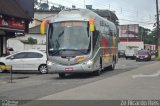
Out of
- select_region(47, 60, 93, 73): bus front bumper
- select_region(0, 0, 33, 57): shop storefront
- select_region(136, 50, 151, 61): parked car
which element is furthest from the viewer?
select_region(136, 50, 151, 61): parked car

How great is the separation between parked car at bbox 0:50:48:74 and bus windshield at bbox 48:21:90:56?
472cm

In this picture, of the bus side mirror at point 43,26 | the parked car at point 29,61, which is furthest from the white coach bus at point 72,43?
the parked car at point 29,61

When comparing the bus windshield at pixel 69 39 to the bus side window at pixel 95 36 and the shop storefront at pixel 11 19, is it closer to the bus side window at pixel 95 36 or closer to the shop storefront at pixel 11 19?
the bus side window at pixel 95 36

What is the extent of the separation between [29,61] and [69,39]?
5.83 metres

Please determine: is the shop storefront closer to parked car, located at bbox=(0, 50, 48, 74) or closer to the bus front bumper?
parked car, located at bbox=(0, 50, 48, 74)

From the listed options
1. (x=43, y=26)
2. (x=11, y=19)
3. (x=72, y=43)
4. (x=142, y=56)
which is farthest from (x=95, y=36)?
(x=142, y=56)

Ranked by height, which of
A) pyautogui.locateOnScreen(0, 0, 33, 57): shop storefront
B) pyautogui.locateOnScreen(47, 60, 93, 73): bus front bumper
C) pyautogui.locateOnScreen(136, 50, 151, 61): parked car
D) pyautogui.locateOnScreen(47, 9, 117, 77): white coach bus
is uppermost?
pyautogui.locateOnScreen(0, 0, 33, 57): shop storefront

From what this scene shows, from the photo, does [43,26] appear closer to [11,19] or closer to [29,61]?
[29,61]

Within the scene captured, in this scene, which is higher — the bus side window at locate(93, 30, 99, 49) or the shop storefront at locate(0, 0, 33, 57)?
the shop storefront at locate(0, 0, 33, 57)

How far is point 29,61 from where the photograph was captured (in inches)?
1173

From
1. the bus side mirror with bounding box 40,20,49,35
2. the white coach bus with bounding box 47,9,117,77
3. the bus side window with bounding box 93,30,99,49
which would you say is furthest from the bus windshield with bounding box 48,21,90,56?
the bus side window with bounding box 93,30,99,49

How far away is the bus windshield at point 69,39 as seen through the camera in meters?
24.7

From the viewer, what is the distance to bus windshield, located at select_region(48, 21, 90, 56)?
2470cm

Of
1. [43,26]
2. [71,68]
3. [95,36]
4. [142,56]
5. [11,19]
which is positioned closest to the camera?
[71,68]
